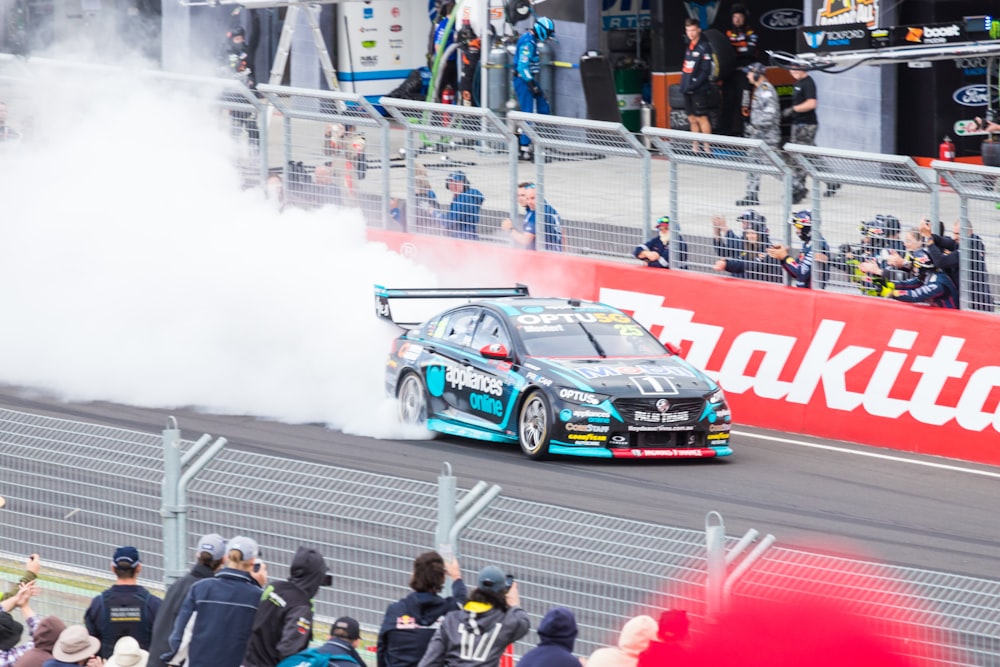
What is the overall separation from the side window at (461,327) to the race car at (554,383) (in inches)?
Answer: 0.5

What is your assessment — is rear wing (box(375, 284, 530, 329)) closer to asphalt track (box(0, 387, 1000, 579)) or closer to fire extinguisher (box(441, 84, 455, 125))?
asphalt track (box(0, 387, 1000, 579))

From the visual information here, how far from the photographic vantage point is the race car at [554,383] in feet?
46.6

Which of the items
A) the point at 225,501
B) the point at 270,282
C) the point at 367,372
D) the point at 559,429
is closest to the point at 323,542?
the point at 225,501

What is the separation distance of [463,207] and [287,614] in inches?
473

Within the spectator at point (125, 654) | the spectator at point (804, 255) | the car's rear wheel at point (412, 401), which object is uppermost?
the spectator at point (804, 255)

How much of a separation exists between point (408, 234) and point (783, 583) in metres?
13.5

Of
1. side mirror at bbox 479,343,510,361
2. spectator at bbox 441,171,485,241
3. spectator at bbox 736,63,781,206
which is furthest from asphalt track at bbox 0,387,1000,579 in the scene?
spectator at bbox 736,63,781,206

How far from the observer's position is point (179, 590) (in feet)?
25.9

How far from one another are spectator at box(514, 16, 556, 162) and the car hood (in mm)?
11228

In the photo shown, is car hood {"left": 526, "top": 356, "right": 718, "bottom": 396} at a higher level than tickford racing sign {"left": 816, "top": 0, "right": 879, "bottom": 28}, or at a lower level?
lower

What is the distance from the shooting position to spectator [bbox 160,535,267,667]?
7539 mm

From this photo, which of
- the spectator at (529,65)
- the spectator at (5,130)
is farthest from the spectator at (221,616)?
the spectator at (529,65)

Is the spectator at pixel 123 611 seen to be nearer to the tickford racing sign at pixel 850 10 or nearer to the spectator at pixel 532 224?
the spectator at pixel 532 224

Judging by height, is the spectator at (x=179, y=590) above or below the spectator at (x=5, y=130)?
below
